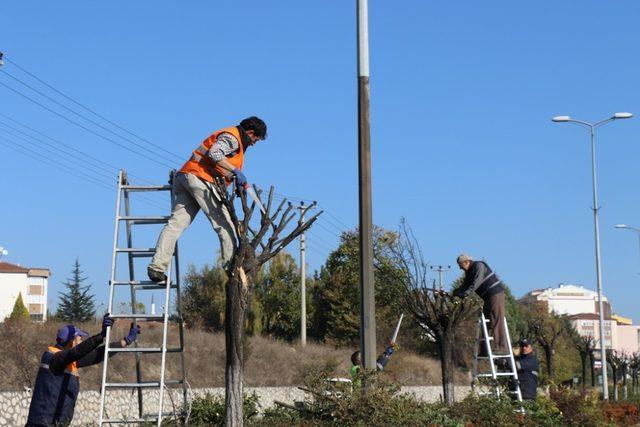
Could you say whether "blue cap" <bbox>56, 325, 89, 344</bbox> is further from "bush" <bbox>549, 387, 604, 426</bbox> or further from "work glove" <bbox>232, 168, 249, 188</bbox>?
"bush" <bbox>549, 387, 604, 426</bbox>

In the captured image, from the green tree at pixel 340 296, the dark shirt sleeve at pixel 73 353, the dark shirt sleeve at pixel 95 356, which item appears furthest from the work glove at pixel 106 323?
the green tree at pixel 340 296

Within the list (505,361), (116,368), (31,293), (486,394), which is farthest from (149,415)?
(31,293)

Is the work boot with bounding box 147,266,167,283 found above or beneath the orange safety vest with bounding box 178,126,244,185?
beneath

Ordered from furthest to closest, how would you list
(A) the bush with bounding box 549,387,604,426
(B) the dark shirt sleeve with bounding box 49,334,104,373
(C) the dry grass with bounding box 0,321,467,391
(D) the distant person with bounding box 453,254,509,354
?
1. (C) the dry grass with bounding box 0,321,467,391
2. (A) the bush with bounding box 549,387,604,426
3. (D) the distant person with bounding box 453,254,509,354
4. (B) the dark shirt sleeve with bounding box 49,334,104,373

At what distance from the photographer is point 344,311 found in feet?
179

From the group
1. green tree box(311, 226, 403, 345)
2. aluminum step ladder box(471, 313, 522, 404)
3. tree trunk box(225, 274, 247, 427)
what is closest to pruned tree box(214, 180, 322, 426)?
tree trunk box(225, 274, 247, 427)

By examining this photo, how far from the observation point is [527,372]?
55.5ft

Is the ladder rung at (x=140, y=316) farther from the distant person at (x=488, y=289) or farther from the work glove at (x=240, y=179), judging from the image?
the distant person at (x=488, y=289)

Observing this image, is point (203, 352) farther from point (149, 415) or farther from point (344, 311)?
point (149, 415)

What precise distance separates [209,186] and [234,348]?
5.79 feet

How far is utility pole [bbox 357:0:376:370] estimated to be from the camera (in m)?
12.1

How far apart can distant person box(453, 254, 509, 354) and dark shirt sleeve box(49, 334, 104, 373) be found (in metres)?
7.52

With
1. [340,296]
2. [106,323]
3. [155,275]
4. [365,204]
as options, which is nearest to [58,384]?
[106,323]

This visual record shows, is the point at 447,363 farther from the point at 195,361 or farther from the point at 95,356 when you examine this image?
the point at 195,361
